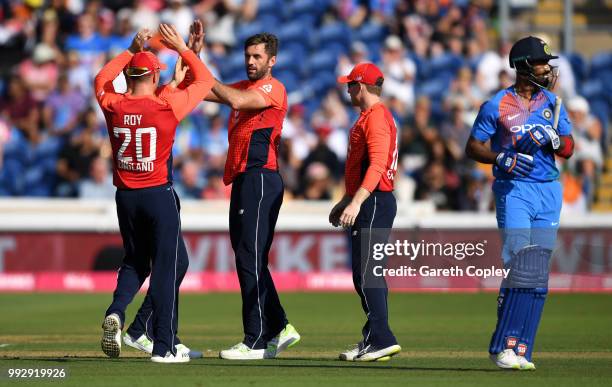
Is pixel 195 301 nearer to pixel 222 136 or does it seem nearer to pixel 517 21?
pixel 222 136

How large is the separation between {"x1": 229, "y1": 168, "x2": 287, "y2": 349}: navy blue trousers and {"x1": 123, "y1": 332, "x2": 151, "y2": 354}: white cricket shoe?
763 millimetres

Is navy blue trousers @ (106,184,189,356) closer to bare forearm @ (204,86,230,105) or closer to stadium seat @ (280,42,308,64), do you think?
bare forearm @ (204,86,230,105)

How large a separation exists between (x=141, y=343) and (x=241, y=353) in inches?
32.5

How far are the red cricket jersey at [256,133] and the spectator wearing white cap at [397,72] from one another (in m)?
11.2

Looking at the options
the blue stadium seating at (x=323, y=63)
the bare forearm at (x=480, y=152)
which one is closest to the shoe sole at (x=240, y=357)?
the bare forearm at (x=480, y=152)

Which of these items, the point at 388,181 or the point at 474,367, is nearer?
the point at 474,367

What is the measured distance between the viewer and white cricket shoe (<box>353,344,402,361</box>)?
31.0ft

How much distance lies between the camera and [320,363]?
941 centimetres

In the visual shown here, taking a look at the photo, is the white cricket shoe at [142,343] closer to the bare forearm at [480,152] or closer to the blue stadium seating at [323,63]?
the bare forearm at [480,152]

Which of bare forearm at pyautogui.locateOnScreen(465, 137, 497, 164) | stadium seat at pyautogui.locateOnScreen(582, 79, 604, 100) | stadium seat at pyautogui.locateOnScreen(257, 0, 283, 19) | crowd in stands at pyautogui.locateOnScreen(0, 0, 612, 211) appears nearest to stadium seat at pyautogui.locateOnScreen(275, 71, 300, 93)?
crowd in stands at pyautogui.locateOnScreen(0, 0, 612, 211)

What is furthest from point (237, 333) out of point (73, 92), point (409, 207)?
point (73, 92)

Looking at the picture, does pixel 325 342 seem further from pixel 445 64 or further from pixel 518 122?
pixel 445 64

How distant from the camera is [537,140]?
29.2ft

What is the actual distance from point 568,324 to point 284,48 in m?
10.8
